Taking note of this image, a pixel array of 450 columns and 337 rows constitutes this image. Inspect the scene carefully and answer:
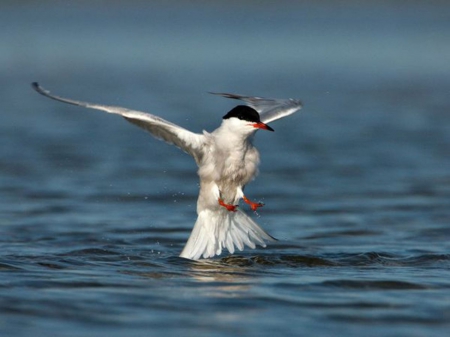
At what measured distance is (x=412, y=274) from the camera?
8359mm

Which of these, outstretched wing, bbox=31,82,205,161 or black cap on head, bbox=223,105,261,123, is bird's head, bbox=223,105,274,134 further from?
outstretched wing, bbox=31,82,205,161

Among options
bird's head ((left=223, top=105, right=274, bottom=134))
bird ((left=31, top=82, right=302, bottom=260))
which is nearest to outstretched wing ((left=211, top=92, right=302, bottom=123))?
bird ((left=31, top=82, right=302, bottom=260))

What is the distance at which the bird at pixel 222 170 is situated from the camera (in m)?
8.52

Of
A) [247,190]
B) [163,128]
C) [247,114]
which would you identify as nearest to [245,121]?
[247,114]

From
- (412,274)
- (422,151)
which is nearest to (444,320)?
(412,274)

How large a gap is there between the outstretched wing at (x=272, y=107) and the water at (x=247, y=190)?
122cm

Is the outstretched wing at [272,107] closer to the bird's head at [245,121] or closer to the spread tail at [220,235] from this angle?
the bird's head at [245,121]

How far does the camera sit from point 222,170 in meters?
8.71

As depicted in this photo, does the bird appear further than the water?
Yes

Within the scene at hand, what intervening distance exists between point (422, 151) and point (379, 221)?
15.9 ft

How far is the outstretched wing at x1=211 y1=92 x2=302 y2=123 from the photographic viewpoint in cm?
938

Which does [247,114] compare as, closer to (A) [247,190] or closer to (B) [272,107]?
(B) [272,107]

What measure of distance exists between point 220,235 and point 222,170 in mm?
664

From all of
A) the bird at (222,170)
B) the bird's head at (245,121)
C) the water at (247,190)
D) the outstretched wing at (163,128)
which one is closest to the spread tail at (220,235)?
the bird at (222,170)
